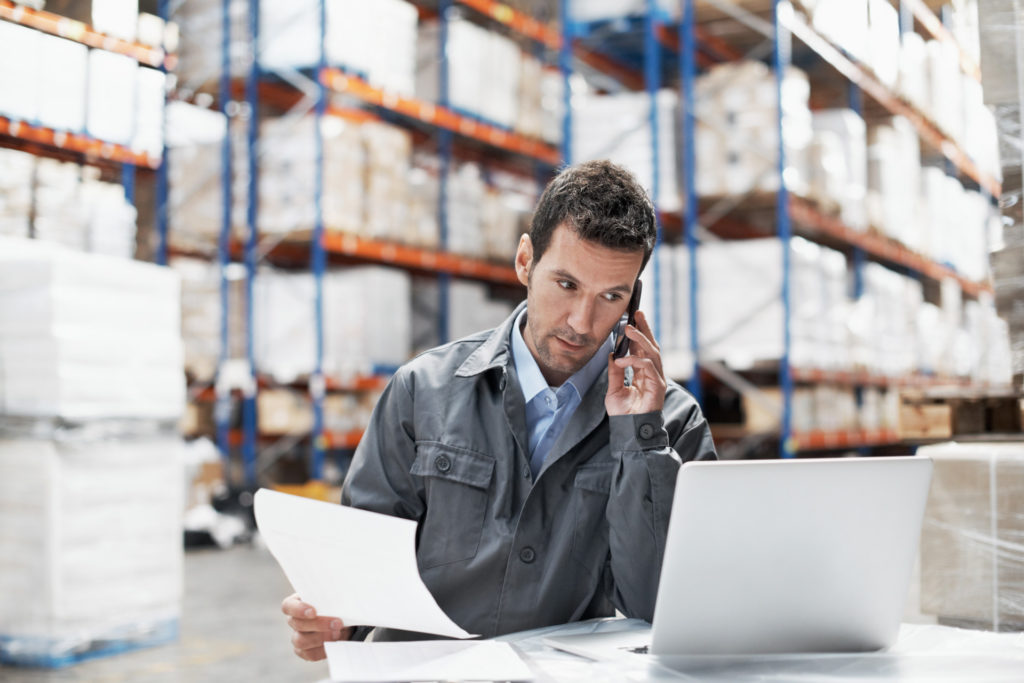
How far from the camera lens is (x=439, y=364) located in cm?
188

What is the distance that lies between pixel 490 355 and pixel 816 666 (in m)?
0.81

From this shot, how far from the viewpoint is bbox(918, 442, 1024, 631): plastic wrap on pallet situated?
228 cm

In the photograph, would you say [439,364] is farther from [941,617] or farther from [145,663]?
[145,663]

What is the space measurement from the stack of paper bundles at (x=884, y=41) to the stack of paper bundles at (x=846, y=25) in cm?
6

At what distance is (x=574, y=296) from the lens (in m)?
1.76

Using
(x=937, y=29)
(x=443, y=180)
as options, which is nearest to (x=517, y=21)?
(x=443, y=180)

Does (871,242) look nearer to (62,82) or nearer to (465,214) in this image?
(465,214)

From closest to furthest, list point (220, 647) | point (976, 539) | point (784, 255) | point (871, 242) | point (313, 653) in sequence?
point (313, 653) < point (976, 539) < point (220, 647) < point (784, 255) < point (871, 242)

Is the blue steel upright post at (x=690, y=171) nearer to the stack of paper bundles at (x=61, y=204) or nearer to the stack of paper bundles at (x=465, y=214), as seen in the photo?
the stack of paper bundles at (x=465, y=214)

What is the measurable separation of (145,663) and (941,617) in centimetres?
276

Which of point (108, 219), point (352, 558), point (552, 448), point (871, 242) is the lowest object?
point (352, 558)

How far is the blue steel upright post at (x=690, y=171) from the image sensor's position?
5938mm

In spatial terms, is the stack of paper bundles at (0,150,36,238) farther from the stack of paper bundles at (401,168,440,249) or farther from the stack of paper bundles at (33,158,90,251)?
the stack of paper bundles at (401,168,440,249)

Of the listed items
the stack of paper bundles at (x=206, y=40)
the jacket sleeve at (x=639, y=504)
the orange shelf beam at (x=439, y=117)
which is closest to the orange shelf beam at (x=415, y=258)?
the orange shelf beam at (x=439, y=117)
